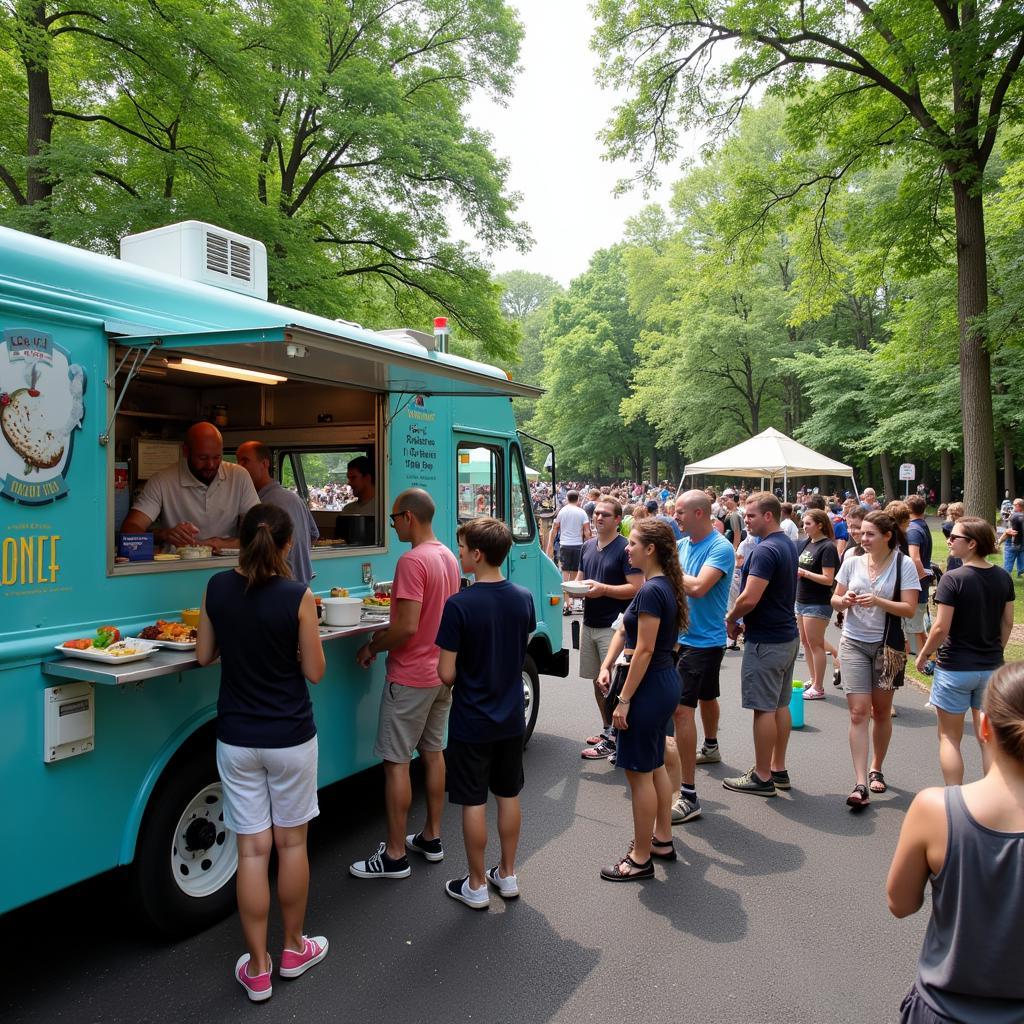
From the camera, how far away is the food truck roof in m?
2.96

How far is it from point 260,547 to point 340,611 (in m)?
1.08

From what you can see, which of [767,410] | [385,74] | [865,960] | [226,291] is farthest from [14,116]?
[767,410]

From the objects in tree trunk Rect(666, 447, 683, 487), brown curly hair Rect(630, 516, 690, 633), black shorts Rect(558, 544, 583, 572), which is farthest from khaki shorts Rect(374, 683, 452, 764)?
tree trunk Rect(666, 447, 683, 487)

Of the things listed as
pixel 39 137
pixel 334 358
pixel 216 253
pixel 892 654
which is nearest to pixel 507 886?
pixel 334 358

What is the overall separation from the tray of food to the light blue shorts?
432cm

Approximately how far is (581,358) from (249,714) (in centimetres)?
4261

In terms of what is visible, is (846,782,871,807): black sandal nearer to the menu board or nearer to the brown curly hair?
the brown curly hair

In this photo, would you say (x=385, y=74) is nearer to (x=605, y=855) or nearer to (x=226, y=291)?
(x=226, y=291)

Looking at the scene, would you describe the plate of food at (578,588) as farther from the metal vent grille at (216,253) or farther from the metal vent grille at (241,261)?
the metal vent grille at (216,253)

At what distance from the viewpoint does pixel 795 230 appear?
15.0 metres

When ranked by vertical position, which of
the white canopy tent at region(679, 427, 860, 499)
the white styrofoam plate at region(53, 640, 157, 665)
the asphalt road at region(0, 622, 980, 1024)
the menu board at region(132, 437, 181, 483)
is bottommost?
the asphalt road at region(0, 622, 980, 1024)

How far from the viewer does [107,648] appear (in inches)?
117

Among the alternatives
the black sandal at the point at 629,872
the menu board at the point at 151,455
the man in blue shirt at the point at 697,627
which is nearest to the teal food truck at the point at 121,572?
the menu board at the point at 151,455

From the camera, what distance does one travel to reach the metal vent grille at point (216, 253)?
427cm
